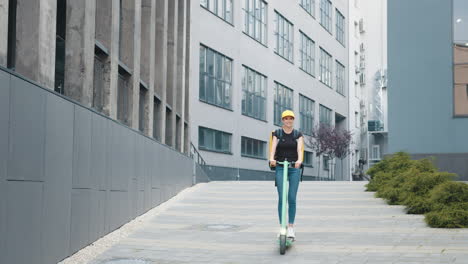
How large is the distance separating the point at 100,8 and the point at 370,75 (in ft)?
205

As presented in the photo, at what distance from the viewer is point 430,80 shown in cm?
2175

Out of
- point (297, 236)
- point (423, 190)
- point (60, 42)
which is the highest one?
point (60, 42)

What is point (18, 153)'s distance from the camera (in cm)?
602

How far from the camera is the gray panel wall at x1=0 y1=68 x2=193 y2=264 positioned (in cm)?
588

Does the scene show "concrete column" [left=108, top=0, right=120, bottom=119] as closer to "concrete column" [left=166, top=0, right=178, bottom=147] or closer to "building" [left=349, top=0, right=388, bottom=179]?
"concrete column" [left=166, top=0, right=178, bottom=147]

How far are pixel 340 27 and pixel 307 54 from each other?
1178 cm

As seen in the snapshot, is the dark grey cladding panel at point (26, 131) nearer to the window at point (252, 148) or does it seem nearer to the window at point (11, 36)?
the window at point (11, 36)

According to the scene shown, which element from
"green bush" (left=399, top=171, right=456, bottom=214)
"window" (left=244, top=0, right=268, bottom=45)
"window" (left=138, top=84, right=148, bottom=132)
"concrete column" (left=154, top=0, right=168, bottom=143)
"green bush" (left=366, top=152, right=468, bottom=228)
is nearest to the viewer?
"green bush" (left=366, top=152, right=468, bottom=228)

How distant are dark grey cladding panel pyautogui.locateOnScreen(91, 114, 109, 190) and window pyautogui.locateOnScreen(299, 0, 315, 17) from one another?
4061 centimetres

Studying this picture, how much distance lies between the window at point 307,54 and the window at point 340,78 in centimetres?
824

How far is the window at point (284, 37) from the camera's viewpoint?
43812 mm

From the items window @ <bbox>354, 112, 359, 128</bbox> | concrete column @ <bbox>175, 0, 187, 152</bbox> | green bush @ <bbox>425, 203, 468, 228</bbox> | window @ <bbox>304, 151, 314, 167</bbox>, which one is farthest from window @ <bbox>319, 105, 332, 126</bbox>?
green bush @ <bbox>425, 203, 468, 228</bbox>

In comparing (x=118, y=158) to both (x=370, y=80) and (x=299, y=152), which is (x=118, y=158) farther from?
(x=370, y=80)

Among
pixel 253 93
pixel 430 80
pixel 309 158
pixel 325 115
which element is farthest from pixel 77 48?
pixel 325 115
